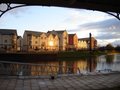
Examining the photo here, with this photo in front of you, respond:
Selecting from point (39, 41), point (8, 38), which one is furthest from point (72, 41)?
point (8, 38)

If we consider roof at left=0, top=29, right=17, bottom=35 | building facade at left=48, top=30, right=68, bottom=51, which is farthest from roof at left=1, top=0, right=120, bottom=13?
building facade at left=48, top=30, right=68, bottom=51

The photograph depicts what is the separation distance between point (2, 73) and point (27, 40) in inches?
3500

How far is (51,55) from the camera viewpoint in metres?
84.0

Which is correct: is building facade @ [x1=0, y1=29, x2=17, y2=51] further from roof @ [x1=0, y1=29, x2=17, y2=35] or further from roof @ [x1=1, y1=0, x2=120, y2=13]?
roof @ [x1=1, y1=0, x2=120, y2=13]

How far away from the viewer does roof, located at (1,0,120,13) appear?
1043 centimetres

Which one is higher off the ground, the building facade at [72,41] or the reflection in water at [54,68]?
the building facade at [72,41]

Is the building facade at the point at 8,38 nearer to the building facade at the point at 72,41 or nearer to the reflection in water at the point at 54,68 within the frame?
the building facade at the point at 72,41

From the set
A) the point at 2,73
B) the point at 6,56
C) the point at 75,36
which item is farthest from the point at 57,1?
the point at 75,36

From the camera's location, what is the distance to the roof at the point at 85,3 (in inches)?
411

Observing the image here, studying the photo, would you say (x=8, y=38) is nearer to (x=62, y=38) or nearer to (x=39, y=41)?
(x=39, y=41)

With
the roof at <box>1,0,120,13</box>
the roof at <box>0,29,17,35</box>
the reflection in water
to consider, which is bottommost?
the reflection in water

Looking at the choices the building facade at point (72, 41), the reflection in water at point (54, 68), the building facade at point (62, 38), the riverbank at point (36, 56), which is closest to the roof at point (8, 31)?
the riverbank at point (36, 56)

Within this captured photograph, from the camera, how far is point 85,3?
11.1 meters

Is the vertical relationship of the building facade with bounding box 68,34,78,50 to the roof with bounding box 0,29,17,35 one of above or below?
A: below
